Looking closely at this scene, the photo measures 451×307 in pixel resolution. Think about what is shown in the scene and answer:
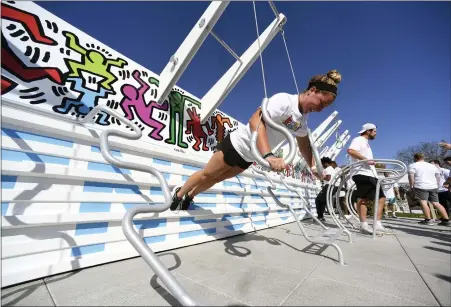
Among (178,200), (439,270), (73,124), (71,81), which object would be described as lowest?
(439,270)

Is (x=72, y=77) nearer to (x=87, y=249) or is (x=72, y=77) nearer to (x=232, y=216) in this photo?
(x=87, y=249)

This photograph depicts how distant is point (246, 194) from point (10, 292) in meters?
2.62

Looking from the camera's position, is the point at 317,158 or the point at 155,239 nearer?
the point at 317,158

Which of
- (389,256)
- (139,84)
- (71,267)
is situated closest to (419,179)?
(389,256)

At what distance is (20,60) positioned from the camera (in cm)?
149

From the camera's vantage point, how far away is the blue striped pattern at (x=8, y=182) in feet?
3.96

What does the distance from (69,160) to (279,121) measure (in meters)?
1.56

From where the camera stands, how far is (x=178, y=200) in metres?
2.06

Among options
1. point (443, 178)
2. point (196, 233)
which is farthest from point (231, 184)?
point (443, 178)

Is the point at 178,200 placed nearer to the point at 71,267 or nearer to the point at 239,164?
the point at 239,164

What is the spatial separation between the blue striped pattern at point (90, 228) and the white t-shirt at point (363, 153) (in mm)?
2753

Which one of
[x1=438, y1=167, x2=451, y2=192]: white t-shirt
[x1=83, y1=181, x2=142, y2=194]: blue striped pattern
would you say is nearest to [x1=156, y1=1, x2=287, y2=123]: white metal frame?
[x1=83, y1=181, x2=142, y2=194]: blue striped pattern

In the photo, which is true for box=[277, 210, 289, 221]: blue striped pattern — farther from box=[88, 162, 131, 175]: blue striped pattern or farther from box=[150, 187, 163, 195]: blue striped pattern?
box=[88, 162, 131, 175]: blue striped pattern

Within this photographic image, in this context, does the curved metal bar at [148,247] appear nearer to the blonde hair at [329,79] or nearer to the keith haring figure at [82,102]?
the keith haring figure at [82,102]
